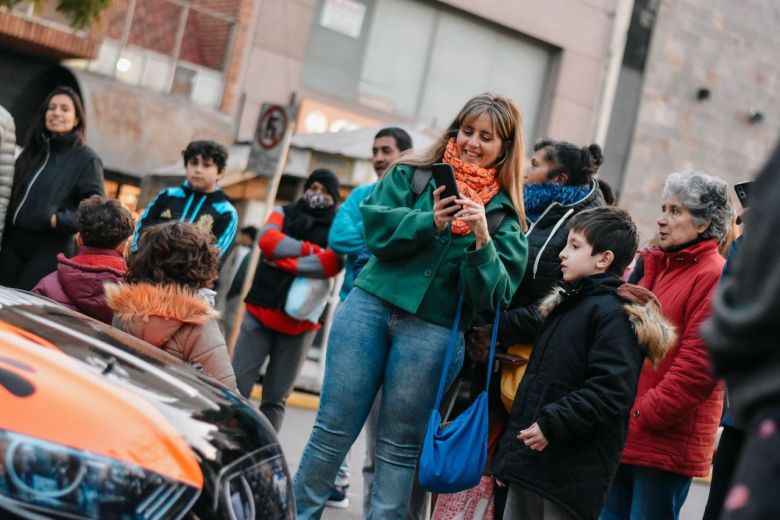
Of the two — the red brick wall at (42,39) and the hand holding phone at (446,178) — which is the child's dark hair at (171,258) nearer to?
the hand holding phone at (446,178)

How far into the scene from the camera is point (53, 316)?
363 centimetres

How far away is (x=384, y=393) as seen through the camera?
4.38 metres

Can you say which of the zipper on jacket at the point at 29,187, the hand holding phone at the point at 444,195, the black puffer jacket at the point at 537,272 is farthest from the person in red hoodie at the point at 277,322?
the hand holding phone at the point at 444,195

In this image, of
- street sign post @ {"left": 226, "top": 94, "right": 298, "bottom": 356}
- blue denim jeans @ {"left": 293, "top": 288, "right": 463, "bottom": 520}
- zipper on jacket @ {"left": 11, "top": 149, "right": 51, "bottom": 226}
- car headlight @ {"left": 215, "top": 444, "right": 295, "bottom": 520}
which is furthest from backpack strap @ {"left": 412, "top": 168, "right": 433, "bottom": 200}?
street sign post @ {"left": 226, "top": 94, "right": 298, "bottom": 356}

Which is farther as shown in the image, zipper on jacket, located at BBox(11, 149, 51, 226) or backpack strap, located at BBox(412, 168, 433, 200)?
zipper on jacket, located at BBox(11, 149, 51, 226)

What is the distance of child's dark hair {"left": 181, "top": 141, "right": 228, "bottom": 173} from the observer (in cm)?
653

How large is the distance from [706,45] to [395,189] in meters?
18.9

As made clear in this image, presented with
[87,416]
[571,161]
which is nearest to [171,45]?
[571,161]

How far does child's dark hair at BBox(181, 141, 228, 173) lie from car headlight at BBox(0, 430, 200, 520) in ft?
12.8

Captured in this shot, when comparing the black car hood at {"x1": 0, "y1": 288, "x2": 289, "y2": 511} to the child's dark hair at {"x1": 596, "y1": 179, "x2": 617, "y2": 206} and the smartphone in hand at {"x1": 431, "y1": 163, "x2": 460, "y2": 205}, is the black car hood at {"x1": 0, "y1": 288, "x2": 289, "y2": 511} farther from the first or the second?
the child's dark hair at {"x1": 596, "y1": 179, "x2": 617, "y2": 206}

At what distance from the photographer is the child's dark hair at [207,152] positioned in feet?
21.4

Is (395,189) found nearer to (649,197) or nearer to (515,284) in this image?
(515,284)

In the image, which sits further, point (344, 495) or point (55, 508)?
point (344, 495)

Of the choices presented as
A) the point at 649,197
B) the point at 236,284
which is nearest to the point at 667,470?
the point at 236,284
